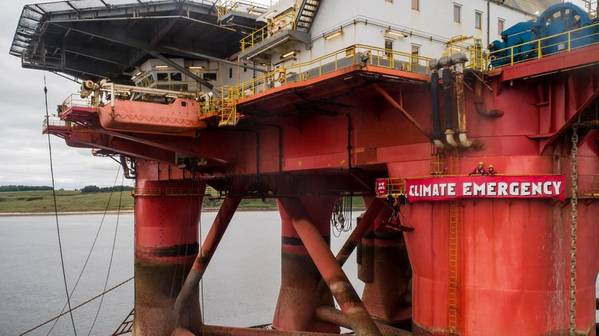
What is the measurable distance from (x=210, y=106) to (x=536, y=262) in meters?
10.1

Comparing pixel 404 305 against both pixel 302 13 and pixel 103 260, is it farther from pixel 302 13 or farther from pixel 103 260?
pixel 103 260

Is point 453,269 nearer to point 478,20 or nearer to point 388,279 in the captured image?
point 478,20

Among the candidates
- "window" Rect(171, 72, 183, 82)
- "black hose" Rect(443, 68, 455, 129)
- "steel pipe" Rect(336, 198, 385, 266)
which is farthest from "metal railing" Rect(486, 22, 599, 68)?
"window" Rect(171, 72, 183, 82)

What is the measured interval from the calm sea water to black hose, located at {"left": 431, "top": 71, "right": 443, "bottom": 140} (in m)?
22.1

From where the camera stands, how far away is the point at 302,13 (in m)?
14.6

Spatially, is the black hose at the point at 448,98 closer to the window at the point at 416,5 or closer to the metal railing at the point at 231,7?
the window at the point at 416,5

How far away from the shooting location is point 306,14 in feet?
48.3

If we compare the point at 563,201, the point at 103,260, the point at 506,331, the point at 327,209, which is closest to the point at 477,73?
the point at 563,201

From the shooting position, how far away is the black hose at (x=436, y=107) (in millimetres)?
10906

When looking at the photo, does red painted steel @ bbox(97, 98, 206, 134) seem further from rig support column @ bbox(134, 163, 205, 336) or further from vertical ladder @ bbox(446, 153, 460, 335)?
vertical ladder @ bbox(446, 153, 460, 335)

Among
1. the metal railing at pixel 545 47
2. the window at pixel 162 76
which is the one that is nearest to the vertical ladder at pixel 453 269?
the metal railing at pixel 545 47

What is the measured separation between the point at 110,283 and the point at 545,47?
3879cm

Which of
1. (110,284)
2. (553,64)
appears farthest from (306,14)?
(110,284)

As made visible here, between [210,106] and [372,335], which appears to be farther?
[210,106]
